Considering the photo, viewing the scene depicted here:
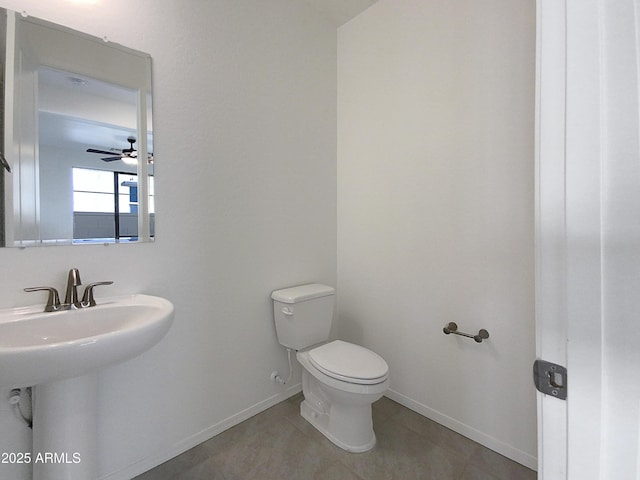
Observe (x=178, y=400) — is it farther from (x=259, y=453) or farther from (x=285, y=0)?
(x=285, y=0)

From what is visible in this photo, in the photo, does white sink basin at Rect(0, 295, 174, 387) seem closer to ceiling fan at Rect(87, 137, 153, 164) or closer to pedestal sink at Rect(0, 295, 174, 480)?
pedestal sink at Rect(0, 295, 174, 480)

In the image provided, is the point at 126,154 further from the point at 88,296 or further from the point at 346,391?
the point at 346,391

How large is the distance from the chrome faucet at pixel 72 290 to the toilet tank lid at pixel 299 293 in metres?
0.95

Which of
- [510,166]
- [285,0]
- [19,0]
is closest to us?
[19,0]

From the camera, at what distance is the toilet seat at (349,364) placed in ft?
4.74

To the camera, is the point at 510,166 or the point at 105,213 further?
the point at 510,166

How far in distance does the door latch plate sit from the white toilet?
1075 millimetres

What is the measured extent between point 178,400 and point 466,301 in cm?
159

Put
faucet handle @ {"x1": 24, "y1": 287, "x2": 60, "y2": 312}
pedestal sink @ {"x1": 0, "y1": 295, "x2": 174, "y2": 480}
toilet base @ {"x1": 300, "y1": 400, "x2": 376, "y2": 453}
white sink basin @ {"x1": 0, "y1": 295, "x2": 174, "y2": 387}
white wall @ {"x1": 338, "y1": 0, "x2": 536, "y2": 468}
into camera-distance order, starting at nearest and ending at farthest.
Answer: white sink basin @ {"x1": 0, "y1": 295, "x2": 174, "y2": 387}
pedestal sink @ {"x1": 0, "y1": 295, "x2": 174, "y2": 480}
faucet handle @ {"x1": 24, "y1": 287, "x2": 60, "y2": 312}
white wall @ {"x1": 338, "y1": 0, "x2": 536, "y2": 468}
toilet base @ {"x1": 300, "y1": 400, "x2": 376, "y2": 453}

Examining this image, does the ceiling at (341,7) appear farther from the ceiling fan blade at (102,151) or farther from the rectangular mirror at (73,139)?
the ceiling fan blade at (102,151)

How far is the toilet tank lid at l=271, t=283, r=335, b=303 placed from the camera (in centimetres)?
176

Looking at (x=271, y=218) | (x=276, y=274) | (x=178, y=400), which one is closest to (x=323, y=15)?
(x=271, y=218)

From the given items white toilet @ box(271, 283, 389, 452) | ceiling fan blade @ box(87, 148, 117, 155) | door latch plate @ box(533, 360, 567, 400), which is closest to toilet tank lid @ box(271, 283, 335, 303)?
white toilet @ box(271, 283, 389, 452)

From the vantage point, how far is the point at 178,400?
1.51 m
